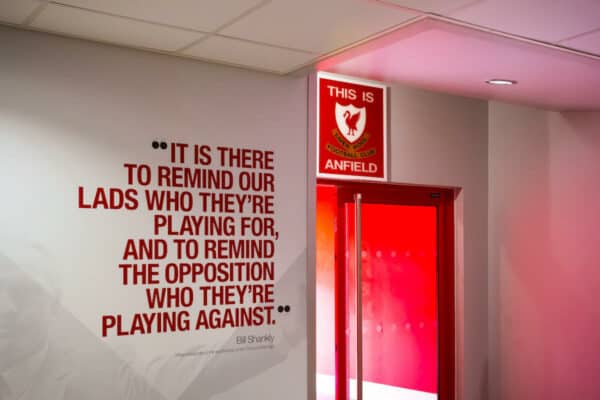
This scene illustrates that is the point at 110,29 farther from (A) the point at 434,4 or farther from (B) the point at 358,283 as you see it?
(B) the point at 358,283

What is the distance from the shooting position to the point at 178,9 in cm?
338

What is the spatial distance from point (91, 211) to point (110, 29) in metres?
0.97

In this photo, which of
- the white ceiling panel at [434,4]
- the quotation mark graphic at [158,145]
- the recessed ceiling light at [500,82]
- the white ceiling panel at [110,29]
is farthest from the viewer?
the recessed ceiling light at [500,82]

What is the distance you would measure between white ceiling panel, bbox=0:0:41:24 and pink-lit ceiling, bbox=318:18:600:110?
1.64m

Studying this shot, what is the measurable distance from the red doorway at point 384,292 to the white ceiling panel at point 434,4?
84.9 inches

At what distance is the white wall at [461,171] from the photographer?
566 cm

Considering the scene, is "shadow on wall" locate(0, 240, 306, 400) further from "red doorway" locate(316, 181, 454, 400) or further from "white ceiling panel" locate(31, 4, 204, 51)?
"red doorway" locate(316, 181, 454, 400)

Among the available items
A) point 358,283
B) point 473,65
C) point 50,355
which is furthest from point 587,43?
point 50,355

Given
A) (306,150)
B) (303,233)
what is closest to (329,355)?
(303,233)

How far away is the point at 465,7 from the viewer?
3344 millimetres

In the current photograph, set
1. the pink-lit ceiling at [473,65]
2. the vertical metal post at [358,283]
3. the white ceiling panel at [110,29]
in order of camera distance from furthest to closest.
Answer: the vertical metal post at [358,283] → the pink-lit ceiling at [473,65] → the white ceiling panel at [110,29]

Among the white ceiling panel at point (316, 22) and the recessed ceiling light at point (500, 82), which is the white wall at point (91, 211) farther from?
the recessed ceiling light at point (500, 82)

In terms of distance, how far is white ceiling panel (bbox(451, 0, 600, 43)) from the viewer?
10.9 feet

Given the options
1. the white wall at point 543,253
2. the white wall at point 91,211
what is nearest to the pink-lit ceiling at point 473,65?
the white wall at point 543,253
